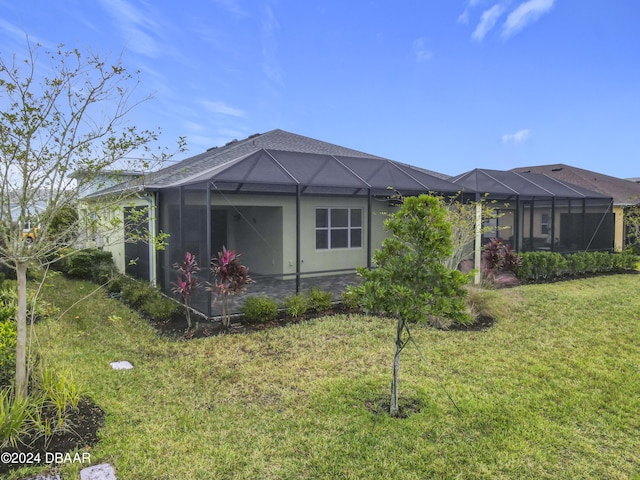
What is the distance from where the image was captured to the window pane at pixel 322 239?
1267 centimetres

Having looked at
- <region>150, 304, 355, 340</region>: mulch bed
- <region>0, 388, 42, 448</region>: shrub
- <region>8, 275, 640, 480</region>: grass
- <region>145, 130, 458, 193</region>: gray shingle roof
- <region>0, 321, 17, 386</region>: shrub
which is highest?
<region>145, 130, 458, 193</region>: gray shingle roof

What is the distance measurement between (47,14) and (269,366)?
211 inches

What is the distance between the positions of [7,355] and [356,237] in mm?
10521

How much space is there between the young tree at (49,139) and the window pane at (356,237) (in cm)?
967

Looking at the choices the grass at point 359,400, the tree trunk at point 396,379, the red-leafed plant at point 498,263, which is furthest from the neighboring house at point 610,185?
the tree trunk at point 396,379

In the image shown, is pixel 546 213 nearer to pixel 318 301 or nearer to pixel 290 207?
pixel 290 207

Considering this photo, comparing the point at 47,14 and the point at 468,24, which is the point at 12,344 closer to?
the point at 47,14

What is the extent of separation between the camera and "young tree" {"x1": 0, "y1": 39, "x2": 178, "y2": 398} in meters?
3.51

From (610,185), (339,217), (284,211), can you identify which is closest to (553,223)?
(339,217)

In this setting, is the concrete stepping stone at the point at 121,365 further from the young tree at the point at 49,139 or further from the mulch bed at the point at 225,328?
the young tree at the point at 49,139

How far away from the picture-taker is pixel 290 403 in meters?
4.23

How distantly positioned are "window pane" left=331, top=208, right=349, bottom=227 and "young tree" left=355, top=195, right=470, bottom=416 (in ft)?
29.2

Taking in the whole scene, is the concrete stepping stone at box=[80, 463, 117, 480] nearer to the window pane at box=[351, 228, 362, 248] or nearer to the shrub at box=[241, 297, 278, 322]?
the shrub at box=[241, 297, 278, 322]

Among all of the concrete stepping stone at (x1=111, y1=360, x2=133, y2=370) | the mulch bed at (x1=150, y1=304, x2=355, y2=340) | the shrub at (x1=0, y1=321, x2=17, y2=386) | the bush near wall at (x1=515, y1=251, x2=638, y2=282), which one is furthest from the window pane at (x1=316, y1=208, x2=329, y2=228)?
the shrub at (x1=0, y1=321, x2=17, y2=386)
